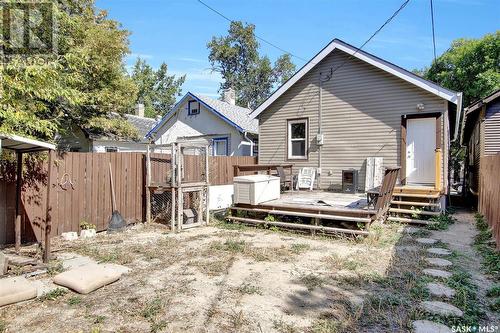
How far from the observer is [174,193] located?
25.8 feet

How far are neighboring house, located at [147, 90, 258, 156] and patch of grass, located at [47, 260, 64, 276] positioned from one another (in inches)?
442

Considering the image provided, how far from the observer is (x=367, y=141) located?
10.9 metres

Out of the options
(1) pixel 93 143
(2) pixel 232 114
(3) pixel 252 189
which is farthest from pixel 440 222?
(1) pixel 93 143

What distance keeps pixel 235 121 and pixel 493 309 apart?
13572mm

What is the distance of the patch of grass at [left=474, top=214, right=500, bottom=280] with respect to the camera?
477 centimetres

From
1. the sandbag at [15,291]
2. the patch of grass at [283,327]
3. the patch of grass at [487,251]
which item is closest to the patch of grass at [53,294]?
the sandbag at [15,291]

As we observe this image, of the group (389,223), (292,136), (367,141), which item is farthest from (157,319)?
(292,136)

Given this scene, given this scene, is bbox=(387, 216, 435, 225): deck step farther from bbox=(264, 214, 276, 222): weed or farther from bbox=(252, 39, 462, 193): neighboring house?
bbox=(264, 214, 276, 222): weed

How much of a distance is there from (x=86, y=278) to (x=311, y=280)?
9.57 feet

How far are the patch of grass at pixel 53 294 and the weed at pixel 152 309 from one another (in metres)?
1.15

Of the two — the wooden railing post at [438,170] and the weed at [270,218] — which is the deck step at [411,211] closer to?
the wooden railing post at [438,170]

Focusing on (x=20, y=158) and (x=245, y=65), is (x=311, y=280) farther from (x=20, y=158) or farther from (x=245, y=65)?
(x=245, y=65)

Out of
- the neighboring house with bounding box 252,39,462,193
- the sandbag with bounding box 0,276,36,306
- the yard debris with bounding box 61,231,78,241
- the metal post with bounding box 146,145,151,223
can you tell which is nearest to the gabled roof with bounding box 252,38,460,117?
the neighboring house with bounding box 252,39,462,193

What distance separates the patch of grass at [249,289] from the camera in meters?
4.02
